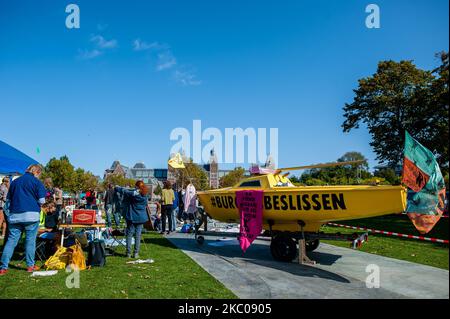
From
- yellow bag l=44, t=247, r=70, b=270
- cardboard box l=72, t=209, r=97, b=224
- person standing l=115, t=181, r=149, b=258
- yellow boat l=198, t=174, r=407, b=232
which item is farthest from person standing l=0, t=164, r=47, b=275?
yellow boat l=198, t=174, r=407, b=232

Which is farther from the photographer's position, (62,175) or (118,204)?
(62,175)

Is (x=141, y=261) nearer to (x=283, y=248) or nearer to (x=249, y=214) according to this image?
(x=249, y=214)

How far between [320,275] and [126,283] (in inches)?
145

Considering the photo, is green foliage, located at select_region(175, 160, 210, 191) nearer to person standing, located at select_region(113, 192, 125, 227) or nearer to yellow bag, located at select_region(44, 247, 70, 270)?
person standing, located at select_region(113, 192, 125, 227)

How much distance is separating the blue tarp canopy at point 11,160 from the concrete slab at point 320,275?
6962 millimetres

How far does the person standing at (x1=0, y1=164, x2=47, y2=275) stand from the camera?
6.25m

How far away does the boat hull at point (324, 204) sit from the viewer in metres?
6.17

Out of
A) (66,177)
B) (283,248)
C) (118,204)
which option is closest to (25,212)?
(283,248)

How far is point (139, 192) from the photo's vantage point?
800 cm

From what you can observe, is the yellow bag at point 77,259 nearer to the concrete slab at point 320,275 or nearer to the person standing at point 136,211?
the person standing at point 136,211

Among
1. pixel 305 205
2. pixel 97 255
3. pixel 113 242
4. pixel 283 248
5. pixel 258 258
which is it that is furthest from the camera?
pixel 113 242

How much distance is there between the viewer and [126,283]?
5.49 m

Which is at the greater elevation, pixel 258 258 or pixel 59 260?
pixel 59 260
